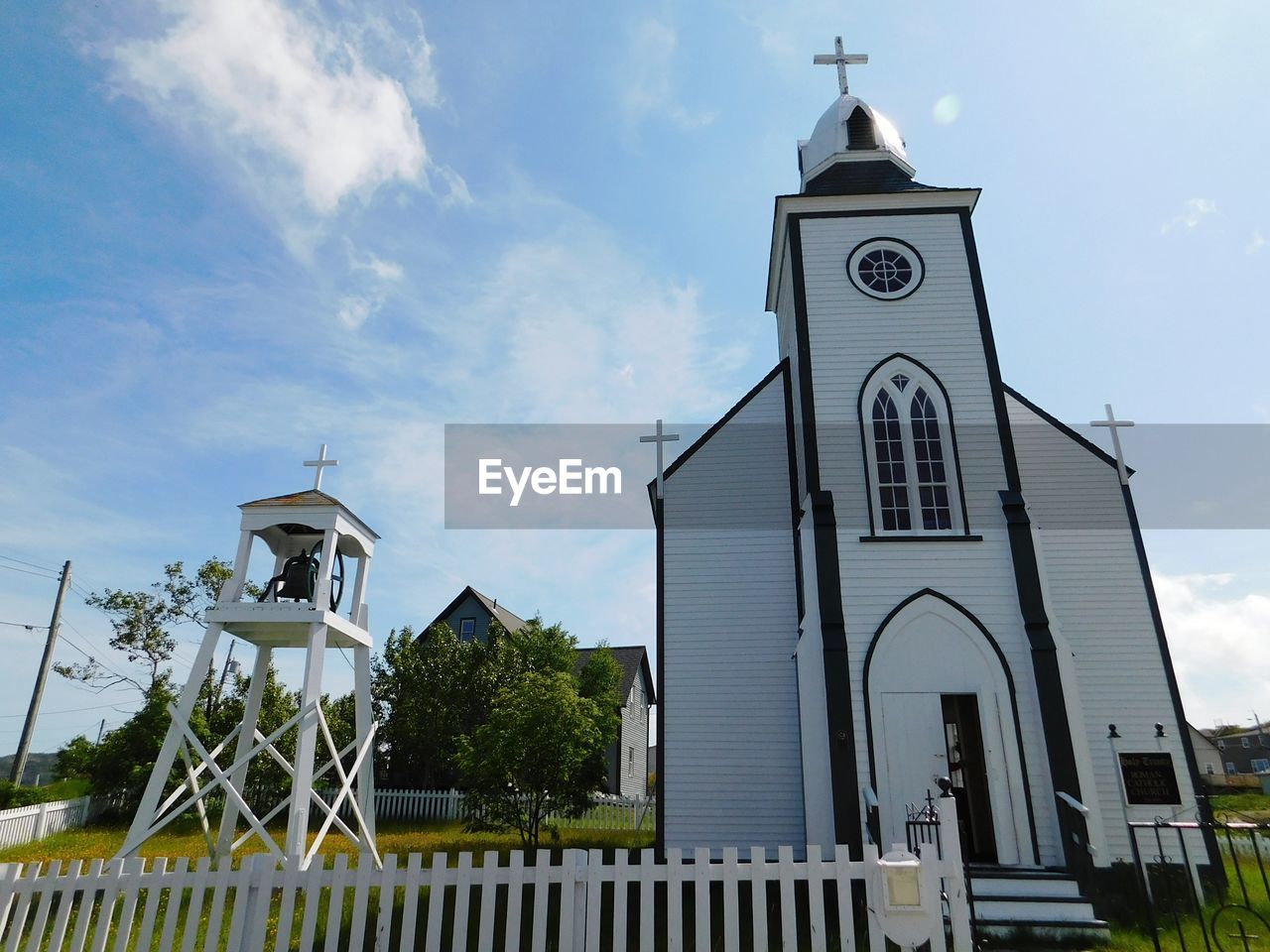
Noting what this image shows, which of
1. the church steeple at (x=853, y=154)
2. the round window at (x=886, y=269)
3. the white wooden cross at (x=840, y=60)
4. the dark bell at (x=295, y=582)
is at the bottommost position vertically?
the dark bell at (x=295, y=582)

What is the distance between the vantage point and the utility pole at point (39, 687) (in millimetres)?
21616

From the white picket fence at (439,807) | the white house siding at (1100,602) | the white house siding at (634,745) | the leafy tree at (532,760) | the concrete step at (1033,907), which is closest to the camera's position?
the concrete step at (1033,907)

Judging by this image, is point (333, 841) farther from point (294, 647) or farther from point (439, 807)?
point (294, 647)

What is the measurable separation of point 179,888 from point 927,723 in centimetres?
943

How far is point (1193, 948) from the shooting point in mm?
7855

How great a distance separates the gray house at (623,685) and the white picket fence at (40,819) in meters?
12.4

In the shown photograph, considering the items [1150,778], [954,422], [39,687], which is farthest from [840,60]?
[39,687]

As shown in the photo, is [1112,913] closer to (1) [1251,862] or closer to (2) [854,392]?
(1) [1251,862]

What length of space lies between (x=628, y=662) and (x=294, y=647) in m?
24.6

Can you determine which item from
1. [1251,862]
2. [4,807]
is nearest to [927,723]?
[1251,862]

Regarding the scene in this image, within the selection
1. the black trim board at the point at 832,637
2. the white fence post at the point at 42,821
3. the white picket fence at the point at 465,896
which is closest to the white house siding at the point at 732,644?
the black trim board at the point at 832,637

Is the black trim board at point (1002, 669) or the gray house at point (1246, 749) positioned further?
the gray house at point (1246, 749)

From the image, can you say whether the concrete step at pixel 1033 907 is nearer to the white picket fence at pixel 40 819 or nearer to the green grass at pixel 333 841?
the green grass at pixel 333 841

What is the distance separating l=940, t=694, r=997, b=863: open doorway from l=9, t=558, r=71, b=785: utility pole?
23.5m
